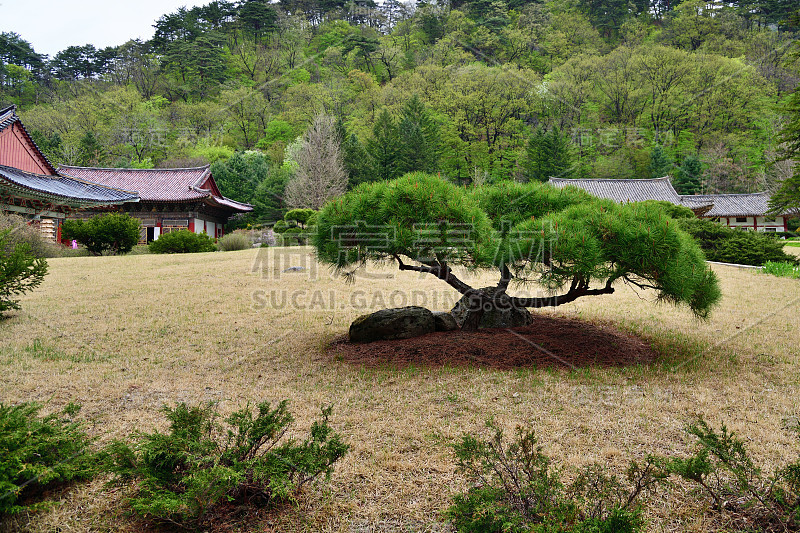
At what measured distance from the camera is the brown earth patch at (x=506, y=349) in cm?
519

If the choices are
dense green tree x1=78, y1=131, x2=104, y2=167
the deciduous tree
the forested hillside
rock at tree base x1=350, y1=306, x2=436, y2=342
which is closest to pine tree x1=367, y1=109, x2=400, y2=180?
the forested hillside

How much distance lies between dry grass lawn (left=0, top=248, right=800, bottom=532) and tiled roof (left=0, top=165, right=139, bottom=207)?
10.1m

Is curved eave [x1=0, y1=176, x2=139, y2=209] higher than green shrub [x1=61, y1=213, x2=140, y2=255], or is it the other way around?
curved eave [x1=0, y1=176, x2=139, y2=209]

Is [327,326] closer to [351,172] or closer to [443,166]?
[351,172]

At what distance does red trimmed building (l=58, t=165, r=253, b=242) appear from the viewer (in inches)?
1056

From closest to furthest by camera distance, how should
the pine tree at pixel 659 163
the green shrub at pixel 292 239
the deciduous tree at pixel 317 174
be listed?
the green shrub at pixel 292 239 → the deciduous tree at pixel 317 174 → the pine tree at pixel 659 163

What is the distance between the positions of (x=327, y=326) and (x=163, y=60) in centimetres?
5702

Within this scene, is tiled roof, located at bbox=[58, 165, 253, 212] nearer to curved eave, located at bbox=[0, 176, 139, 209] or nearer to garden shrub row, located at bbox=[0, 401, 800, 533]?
curved eave, located at bbox=[0, 176, 139, 209]

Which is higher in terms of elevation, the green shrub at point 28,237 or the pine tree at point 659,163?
the pine tree at point 659,163

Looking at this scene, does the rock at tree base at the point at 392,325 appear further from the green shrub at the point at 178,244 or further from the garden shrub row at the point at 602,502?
the green shrub at the point at 178,244

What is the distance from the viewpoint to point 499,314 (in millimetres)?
6430

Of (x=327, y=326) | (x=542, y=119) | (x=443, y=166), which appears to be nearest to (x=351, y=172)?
(x=443, y=166)

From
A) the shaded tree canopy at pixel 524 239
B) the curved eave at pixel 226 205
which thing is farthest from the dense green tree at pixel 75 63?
the shaded tree canopy at pixel 524 239

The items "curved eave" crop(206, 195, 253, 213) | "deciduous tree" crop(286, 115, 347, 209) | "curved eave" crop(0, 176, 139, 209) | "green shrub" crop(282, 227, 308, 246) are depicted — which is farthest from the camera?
"deciduous tree" crop(286, 115, 347, 209)
